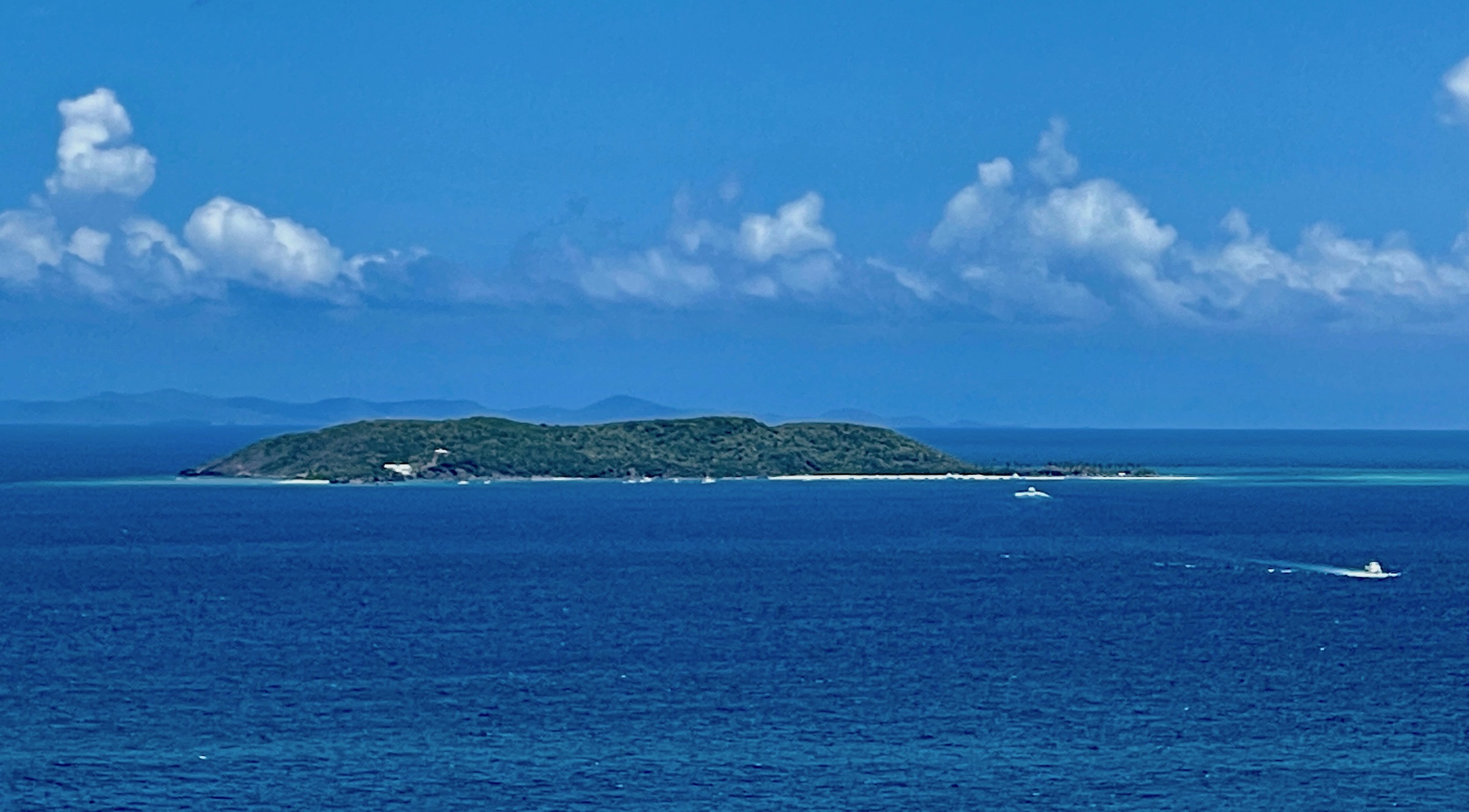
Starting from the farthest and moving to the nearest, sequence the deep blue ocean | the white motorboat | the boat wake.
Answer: the boat wake
the white motorboat
the deep blue ocean

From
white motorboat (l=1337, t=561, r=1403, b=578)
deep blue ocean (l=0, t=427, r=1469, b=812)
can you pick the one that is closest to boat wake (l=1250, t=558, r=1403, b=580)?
white motorboat (l=1337, t=561, r=1403, b=578)

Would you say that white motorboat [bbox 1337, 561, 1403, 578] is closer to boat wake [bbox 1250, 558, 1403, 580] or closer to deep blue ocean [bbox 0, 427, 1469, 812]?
boat wake [bbox 1250, 558, 1403, 580]

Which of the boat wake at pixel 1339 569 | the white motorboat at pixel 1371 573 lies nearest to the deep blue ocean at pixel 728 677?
the white motorboat at pixel 1371 573

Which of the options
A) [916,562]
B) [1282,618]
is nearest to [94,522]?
[916,562]

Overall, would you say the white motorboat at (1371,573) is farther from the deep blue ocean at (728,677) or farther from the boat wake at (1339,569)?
the deep blue ocean at (728,677)

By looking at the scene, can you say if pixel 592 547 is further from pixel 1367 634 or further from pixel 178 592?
pixel 1367 634

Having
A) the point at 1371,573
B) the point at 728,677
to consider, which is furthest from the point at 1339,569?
the point at 728,677

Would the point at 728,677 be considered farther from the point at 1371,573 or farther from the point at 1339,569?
the point at 1339,569

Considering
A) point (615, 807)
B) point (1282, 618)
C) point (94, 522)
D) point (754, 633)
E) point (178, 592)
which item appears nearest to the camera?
point (615, 807)
